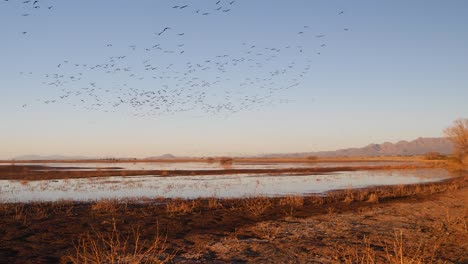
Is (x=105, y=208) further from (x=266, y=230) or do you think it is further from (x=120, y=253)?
(x=120, y=253)

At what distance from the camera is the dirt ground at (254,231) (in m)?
10.3

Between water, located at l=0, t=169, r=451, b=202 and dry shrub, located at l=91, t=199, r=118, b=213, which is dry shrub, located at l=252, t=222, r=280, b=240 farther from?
water, located at l=0, t=169, r=451, b=202

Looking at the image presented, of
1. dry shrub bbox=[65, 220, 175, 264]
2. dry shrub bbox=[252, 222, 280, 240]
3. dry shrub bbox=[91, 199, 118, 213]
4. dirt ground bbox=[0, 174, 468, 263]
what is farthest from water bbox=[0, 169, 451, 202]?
dry shrub bbox=[65, 220, 175, 264]

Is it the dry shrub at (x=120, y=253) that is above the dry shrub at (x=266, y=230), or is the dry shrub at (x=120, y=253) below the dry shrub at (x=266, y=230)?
above

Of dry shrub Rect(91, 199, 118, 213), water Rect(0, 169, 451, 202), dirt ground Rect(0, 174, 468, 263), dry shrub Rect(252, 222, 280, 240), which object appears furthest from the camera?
water Rect(0, 169, 451, 202)

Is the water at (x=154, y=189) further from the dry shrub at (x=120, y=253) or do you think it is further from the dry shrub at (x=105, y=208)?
the dry shrub at (x=120, y=253)

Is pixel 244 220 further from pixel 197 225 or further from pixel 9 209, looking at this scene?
pixel 9 209

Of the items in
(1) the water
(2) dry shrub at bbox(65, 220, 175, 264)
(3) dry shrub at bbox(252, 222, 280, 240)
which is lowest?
(1) the water

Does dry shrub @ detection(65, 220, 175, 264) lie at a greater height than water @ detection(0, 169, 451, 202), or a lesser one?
greater

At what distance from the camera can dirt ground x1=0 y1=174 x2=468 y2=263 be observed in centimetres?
1026

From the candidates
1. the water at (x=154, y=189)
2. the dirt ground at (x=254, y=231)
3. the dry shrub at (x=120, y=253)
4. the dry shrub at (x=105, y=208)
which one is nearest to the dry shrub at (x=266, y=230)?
the dirt ground at (x=254, y=231)

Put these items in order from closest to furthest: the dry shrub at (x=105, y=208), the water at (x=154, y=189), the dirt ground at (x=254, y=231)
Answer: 1. the dirt ground at (x=254, y=231)
2. the dry shrub at (x=105, y=208)
3. the water at (x=154, y=189)

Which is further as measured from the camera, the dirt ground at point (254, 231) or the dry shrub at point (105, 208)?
the dry shrub at point (105, 208)

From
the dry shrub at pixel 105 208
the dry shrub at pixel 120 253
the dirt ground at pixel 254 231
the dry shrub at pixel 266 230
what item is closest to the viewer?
the dry shrub at pixel 120 253
